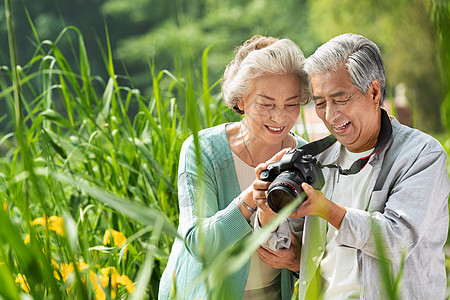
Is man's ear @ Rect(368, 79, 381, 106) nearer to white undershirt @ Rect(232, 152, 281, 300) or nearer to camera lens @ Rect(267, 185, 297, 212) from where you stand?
camera lens @ Rect(267, 185, 297, 212)

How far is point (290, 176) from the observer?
1.31 metres

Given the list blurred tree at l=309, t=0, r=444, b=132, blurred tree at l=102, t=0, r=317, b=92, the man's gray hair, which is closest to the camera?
the man's gray hair

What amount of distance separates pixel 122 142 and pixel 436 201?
1.35 meters

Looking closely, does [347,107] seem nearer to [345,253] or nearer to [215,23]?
[345,253]

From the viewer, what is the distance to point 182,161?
1.78 metres

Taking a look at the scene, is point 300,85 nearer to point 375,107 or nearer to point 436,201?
point 375,107

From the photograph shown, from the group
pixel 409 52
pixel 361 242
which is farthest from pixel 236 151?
pixel 409 52

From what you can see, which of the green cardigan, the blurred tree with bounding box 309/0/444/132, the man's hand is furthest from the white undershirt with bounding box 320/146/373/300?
the blurred tree with bounding box 309/0/444/132

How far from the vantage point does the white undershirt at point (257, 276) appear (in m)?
1.77

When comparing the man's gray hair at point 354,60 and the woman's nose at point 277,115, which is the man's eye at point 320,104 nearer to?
the man's gray hair at point 354,60

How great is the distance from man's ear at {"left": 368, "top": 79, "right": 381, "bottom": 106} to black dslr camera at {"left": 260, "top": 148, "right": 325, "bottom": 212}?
22 centimetres

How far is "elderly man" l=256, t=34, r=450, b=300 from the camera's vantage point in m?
1.29

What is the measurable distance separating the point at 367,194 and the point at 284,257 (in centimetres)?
33

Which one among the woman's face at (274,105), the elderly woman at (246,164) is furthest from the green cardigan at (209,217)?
the woman's face at (274,105)
